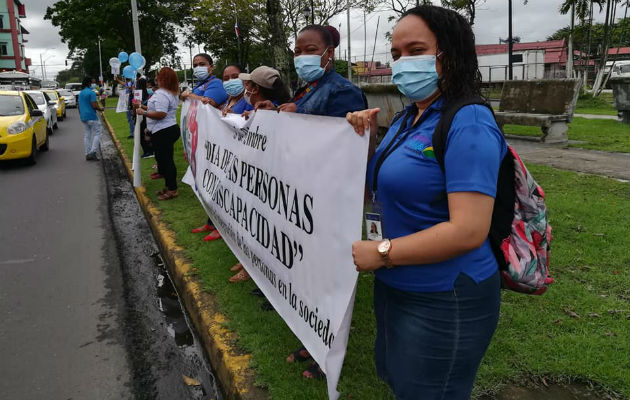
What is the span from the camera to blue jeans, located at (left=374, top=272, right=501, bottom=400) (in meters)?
1.59

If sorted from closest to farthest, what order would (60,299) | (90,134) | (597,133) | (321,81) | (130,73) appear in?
(321,81) < (60,299) < (597,133) < (90,134) < (130,73)

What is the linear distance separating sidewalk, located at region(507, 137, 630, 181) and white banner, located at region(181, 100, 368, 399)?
18.0 ft

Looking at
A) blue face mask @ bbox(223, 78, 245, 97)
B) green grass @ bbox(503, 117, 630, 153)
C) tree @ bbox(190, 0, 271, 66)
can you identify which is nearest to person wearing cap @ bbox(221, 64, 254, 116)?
blue face mask @ bbox(223, 78, 245, 97)

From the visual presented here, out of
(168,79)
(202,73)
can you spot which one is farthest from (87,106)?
(202,73)

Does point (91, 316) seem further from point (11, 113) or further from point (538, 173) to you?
point (11, 113)

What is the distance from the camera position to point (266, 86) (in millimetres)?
4055

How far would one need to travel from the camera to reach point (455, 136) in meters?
1.45

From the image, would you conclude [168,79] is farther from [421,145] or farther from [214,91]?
[421,145]

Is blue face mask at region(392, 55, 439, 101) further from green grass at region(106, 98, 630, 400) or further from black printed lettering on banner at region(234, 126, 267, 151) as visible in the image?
green grass at region(106, 98, 630, 400)

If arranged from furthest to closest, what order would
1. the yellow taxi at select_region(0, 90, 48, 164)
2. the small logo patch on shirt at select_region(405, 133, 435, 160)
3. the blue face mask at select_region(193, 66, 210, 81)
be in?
the yellow taxi at select_region(0, 90, 48, 164) < the blue face mask at select_region(193, 66, 210, 81) < the small logo patch on shirt at select_region(405, 133, 435, 160)

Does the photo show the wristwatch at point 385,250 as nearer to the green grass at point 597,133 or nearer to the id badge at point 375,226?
the id badge at point 375,226

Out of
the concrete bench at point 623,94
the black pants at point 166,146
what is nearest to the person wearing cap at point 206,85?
the black pants at point 166,146

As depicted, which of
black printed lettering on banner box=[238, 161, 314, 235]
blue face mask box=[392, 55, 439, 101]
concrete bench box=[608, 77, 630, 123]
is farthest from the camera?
concrete bench box=[608, 77, 630, 123]

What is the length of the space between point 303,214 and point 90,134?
1072cm
